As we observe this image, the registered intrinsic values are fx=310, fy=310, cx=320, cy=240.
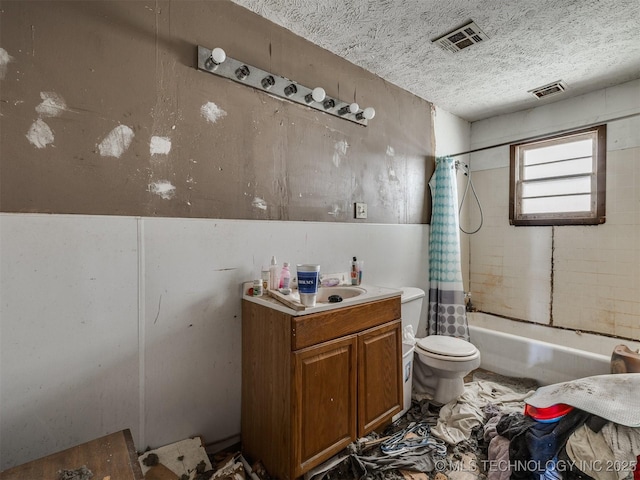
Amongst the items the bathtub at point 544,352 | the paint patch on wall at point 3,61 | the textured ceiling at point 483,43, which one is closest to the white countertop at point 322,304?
the paint patch on wall at point 3,61

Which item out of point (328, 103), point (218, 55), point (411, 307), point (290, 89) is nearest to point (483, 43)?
point (328, 103)

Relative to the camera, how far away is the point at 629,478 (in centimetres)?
128

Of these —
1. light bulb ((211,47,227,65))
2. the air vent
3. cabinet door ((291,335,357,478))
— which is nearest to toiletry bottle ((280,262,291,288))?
cabinet door ((291,335,357,478))

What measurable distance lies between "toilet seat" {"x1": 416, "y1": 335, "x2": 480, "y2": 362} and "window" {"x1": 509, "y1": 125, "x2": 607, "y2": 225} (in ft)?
5.32

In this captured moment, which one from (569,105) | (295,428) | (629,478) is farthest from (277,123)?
(569,105)

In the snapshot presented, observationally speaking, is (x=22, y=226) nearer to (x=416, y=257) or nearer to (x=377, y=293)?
(x=377, y=293)

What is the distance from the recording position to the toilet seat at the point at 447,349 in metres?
2.00

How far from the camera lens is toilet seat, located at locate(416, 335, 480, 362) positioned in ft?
6.57

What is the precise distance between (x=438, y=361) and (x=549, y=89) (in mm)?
2482

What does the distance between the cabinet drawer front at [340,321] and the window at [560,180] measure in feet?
6.90

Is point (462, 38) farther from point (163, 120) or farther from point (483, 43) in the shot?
point (163, 120)

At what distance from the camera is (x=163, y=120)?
4.74 ft

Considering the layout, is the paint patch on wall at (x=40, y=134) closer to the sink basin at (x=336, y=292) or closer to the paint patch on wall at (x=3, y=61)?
the paint patch on wall at (x=3, y=61)

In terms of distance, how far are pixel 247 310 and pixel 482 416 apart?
1.65 meters
